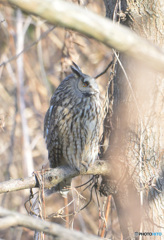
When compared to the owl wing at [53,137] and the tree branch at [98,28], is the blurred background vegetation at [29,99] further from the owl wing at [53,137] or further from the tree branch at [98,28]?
the tree branch at [98,28]

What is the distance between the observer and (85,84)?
257cm

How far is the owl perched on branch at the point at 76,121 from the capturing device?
2559 millimetres

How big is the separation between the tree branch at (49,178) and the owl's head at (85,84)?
64 cm

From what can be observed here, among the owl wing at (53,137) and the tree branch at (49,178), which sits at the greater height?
the owl wing at (53,137)

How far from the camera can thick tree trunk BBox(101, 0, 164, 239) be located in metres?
1.98

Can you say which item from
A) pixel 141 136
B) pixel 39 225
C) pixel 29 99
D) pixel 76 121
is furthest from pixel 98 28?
pixel 29 99

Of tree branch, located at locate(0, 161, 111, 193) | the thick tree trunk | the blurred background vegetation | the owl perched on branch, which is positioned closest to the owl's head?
the owl perched on branch

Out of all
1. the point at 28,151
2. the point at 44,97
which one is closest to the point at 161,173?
the point at 28,151

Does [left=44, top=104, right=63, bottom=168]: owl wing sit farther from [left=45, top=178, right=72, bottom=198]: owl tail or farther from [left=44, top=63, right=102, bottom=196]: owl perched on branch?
[left=45, top=178, right=72, bottom=198]: owl tail

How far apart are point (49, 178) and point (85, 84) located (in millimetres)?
901

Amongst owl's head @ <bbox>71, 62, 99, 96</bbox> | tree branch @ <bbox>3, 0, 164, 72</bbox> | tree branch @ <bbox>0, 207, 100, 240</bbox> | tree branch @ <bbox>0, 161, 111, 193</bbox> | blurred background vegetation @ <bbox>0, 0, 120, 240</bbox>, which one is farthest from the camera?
blurred background vegetation @ <bbox>0, 0, 120, 240</bbox>

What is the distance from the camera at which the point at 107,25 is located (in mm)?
843

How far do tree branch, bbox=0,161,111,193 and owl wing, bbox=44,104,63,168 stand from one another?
35 centimetres

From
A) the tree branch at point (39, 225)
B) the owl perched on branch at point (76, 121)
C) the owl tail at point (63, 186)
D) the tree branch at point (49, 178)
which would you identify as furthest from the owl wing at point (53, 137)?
the tree branch at point (39, 225)
